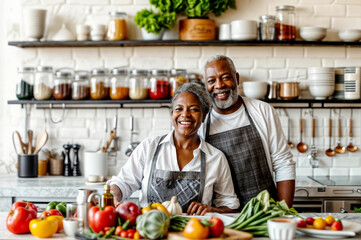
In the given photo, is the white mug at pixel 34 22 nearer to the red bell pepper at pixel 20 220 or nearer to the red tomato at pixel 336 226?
the red bell pepper at pixel 20 220

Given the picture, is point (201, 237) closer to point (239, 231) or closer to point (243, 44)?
point (239, 231)

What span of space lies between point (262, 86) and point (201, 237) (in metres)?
2.57

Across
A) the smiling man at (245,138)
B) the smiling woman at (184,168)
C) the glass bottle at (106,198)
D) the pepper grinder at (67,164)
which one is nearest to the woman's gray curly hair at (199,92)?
the smiling woman at (184,168)

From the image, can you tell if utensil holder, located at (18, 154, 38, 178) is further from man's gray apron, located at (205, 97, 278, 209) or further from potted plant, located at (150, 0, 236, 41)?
man's gray apron, located at (205, 97, 278, 209)

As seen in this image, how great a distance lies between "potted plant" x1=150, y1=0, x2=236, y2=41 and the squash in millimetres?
2600

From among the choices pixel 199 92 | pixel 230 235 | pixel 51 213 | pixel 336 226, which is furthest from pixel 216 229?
pixel 199 92

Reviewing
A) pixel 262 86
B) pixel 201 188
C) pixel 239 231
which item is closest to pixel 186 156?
pixel 201 188

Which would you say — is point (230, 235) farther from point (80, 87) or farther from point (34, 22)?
point (34, 22)

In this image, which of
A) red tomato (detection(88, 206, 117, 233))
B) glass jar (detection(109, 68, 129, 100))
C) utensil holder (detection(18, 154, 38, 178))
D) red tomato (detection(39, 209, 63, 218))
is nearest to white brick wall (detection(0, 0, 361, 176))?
glass jar (detection(109, 68, 129, 100))

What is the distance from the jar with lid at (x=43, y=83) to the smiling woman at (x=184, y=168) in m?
1.70

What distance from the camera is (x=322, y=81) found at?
14.7ft

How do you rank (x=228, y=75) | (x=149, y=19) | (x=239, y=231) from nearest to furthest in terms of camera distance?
(x=239, y=231)
(x=228, y=75)
(x=149, y=19)

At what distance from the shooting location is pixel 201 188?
9.97 ft

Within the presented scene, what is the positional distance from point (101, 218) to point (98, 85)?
2.47 metres
